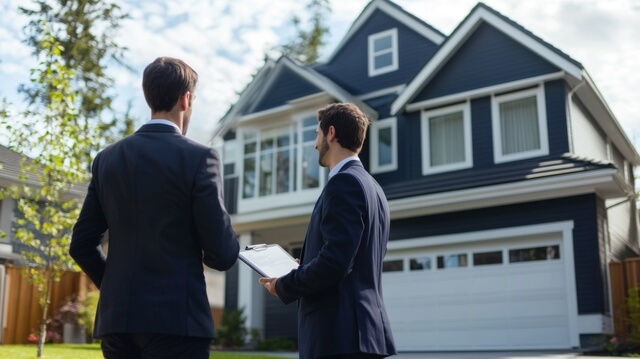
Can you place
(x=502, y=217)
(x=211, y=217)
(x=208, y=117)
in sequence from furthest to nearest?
(x=208, y=117) → (x=502, y=217) → (x=211, y=217)

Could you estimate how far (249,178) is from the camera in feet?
61.4

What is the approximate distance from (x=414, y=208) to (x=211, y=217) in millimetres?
12677

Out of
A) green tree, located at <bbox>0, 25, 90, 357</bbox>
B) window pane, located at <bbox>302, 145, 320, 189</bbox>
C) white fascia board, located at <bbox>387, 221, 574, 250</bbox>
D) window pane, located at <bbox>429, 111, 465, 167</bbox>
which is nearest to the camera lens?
green tree, located at <bbox>0, 25, 90, 357</bbox>


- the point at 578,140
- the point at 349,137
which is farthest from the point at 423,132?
the point at 349,137

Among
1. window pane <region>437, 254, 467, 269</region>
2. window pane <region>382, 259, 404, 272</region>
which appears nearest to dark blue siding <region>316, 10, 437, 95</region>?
window pane <region>382, 259, 404, 272</region>

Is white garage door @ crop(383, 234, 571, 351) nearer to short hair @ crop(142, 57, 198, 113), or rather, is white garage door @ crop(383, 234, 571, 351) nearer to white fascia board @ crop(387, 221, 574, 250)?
white fascia board @ crop(387, 221, 574, 250)

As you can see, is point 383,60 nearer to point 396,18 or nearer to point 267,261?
point 396,18

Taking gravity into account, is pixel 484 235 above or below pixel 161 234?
above

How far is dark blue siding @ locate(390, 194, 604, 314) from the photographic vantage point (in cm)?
1309

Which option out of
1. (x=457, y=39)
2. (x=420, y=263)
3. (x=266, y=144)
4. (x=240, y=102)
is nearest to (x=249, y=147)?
(x=266, y=144)

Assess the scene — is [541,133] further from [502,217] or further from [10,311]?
[10,311]

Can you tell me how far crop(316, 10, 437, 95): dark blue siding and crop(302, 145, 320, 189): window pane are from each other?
239cm

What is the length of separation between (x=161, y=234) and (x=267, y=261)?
950mm

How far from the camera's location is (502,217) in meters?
14.3
